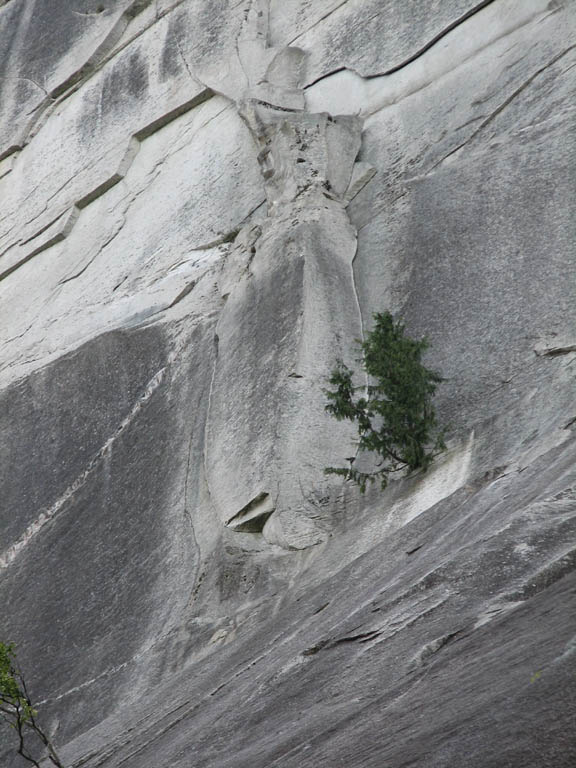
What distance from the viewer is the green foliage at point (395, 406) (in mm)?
8406

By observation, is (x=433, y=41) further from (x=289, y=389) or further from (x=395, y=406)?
(x=395, y=406)

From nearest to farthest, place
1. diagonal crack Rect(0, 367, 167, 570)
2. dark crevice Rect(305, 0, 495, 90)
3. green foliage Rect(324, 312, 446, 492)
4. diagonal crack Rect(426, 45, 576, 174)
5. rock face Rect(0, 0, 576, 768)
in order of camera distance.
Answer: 1. rock face Rect(0, 0, 576, 768)
2. green foliage Rect(324, 312, 446, 492)
3. diagonal crack Rect(426, 45, 576, 174)
4. diagonal crack Rect(0, 367, 167, 570)
5. dark crevice Rect(305, 0, 495, 90)

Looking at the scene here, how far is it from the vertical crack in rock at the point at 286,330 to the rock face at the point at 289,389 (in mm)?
27

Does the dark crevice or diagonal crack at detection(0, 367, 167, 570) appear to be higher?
the dark crevice

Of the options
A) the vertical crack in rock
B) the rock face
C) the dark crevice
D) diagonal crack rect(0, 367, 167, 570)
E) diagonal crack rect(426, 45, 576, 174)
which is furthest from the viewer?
the dark crevice

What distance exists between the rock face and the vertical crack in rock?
1.1 inches

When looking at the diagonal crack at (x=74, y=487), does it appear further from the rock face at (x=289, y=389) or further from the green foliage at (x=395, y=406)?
the green foliage at (x=395, y=406)

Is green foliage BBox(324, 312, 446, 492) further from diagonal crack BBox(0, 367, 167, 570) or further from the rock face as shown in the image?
diagonal crack BBox(0, 367, 167, 570)

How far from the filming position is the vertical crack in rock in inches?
361

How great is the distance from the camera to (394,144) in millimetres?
12016

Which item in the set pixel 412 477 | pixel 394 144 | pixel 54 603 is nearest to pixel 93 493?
pixel 54 603

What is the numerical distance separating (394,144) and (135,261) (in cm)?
358

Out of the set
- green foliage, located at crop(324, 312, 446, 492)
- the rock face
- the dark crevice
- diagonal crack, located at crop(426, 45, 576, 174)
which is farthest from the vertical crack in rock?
diagonal crack, located at crop(426, 45, 576, 174)

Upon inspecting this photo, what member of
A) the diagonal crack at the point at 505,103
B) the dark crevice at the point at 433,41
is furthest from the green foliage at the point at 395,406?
the dark crevice at the point at 433,41
